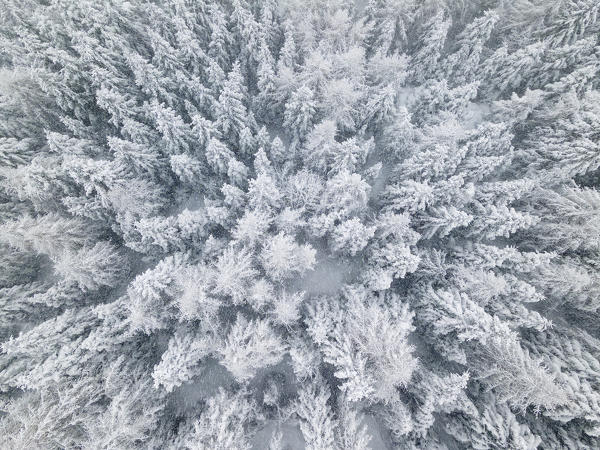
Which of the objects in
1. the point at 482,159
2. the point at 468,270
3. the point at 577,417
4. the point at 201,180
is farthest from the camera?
the point at 201,180

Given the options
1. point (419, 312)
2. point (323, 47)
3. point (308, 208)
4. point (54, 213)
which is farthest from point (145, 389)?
point (323, 47)

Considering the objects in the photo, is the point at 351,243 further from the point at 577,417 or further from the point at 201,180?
the point at 577,417

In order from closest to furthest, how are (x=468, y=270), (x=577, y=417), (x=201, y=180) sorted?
(x=577, y=417) < (x=468, y=270) < (x=201, y=180)

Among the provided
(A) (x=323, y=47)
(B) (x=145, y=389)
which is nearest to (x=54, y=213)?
(B) (x=145, y=389)

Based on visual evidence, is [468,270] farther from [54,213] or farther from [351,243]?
[54,213]

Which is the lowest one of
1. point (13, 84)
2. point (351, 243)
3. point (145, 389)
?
point (145, 389)

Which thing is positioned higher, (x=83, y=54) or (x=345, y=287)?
(x=83, y=54)

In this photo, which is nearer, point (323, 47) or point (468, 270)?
point (468, 270)
